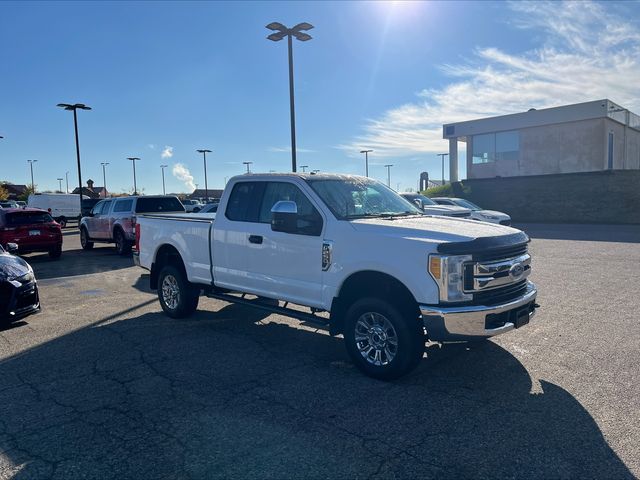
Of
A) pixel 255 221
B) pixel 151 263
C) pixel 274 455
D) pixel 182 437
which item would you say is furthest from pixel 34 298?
pixel 274 455

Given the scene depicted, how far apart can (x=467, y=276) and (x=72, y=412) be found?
3.59 meters

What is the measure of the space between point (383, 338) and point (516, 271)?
4.75 ft

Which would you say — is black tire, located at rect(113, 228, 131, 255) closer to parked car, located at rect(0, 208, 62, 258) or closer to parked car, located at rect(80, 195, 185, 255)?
parked car, located at rect(80, 195, 185, 255)

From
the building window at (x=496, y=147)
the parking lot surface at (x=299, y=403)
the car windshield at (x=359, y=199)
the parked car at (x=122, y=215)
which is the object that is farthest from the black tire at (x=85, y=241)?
the building window at (x=496, y=147)

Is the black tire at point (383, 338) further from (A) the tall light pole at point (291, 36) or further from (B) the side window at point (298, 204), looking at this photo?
(A) the tall light pole at point (291, 36)

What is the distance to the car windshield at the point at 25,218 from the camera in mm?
15016

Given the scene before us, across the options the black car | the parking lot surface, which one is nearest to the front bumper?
the parking lot surface

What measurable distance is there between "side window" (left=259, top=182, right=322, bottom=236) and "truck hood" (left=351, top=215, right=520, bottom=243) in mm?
452

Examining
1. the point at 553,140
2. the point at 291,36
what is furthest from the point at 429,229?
the point at 553,140

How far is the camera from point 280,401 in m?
4.38

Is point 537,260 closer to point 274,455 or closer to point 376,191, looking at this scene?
point 376,191

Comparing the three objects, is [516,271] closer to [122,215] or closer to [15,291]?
[15,291]

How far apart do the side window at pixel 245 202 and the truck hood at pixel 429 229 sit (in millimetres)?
1619

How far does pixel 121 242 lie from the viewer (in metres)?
16.0
